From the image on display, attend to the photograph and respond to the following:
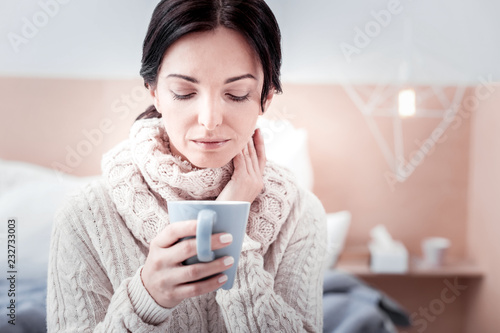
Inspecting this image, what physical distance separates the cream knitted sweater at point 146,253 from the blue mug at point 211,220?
101 millimetres

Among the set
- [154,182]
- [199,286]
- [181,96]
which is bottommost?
[199,286]

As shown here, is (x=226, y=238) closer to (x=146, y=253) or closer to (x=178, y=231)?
(x=178, y=231)

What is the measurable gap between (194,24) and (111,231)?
0.29 m

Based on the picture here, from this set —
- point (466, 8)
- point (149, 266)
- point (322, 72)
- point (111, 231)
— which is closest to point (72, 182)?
point (111, 231)

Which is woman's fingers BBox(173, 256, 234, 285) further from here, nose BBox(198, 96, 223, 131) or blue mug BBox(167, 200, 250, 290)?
nose BBox(198, 96, 223, 131)

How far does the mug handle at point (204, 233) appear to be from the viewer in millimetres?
416

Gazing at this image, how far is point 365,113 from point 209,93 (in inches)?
13.9

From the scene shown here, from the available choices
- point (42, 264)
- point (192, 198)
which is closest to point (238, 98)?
point (192, 198)

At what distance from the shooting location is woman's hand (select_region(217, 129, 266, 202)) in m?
0.57

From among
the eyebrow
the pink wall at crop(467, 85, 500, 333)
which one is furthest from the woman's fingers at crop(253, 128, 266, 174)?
the pink wall at crop(467, 85, 500, 333)

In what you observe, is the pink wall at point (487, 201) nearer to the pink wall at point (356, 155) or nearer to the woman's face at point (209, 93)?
the pink wall at point (356, 155)

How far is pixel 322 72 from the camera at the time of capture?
717mm

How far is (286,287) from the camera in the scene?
0.61 metres

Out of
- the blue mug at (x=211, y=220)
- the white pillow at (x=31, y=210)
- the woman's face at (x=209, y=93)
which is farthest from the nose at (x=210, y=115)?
the white pillow at (x=31, y=210)
